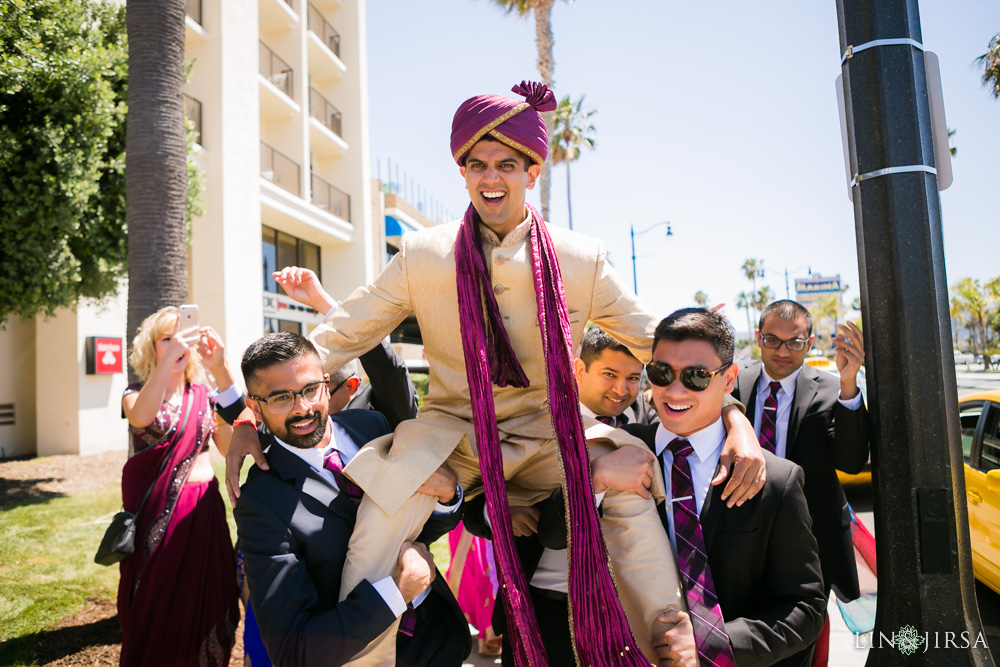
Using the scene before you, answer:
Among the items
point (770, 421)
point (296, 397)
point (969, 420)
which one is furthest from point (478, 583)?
point (969, 420)

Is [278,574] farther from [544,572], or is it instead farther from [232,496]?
[544,572]

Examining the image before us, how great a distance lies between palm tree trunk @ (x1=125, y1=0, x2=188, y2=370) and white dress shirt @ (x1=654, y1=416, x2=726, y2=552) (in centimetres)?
425

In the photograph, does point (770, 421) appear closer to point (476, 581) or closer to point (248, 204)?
point (476, 581)

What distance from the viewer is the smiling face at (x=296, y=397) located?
2.41 meters

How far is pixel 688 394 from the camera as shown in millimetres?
2242

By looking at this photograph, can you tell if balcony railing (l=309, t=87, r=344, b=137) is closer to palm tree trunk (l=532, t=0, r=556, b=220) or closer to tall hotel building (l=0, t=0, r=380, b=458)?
tall hotel building (l=0, t=0, r=380, b=458)

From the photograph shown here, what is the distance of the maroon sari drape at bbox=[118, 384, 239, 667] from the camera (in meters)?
3.24

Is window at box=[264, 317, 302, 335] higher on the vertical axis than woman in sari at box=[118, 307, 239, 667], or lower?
higher

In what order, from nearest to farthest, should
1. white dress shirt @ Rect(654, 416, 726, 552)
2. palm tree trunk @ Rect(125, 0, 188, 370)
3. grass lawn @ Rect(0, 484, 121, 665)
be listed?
white dress shirt @ Rect(654, 416, 726, 552) < grass lawn @ Rect(0, 484, 121, 665) < palm tree trunk @ Rect(125, 0, 188, 370)

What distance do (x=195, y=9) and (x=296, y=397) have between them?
1487cm

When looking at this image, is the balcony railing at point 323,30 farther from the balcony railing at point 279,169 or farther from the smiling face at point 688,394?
the smiling face at point 688,394

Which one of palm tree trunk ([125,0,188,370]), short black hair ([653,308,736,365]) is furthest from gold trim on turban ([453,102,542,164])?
palm tree trunk ([125,0,188,370])

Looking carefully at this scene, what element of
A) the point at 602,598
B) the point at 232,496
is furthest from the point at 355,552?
the point at 602,598

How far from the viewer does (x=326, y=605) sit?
2207 mm
